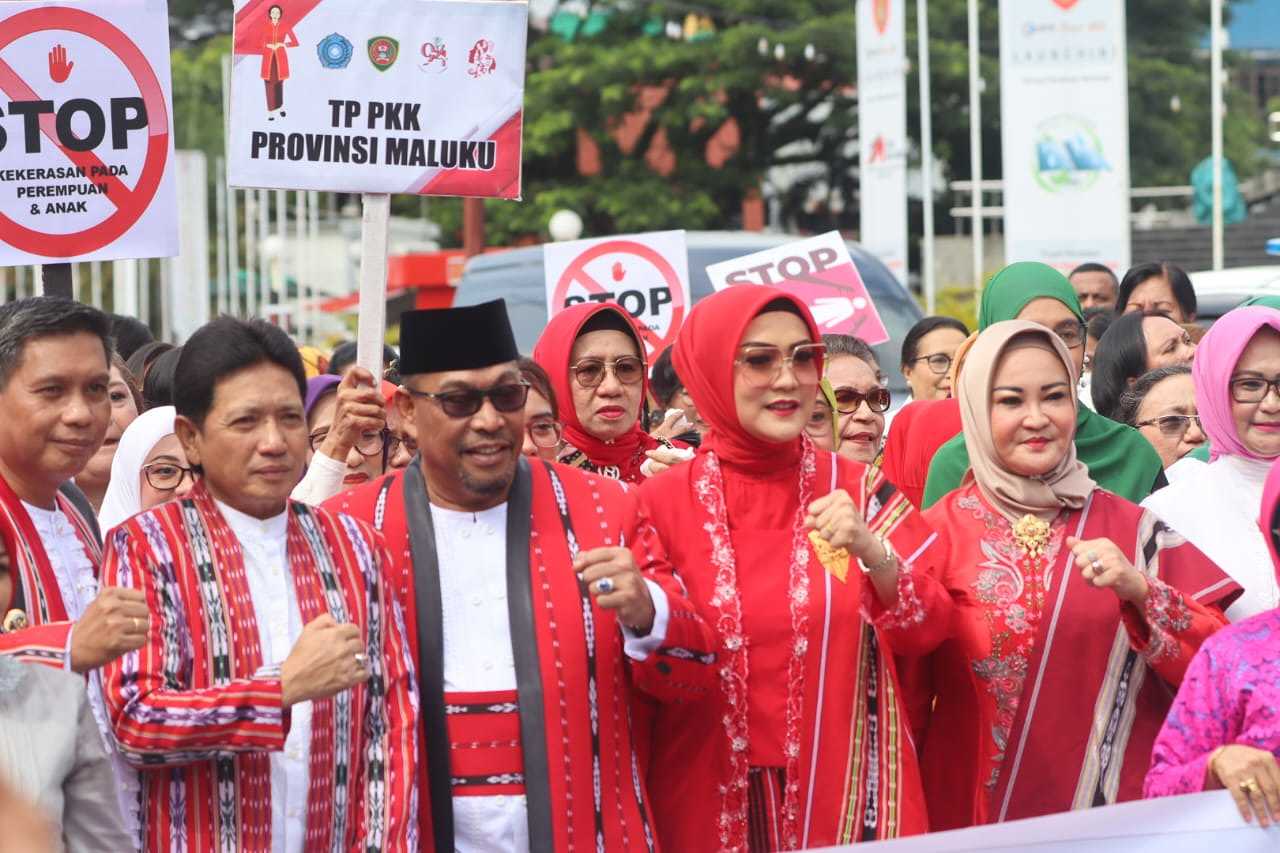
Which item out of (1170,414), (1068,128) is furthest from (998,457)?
(1068,128)

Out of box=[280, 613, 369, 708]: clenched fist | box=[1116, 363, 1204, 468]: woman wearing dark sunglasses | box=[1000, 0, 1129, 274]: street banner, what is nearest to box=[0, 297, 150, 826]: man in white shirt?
box=[280, 613, 369, 708]: clenched fist

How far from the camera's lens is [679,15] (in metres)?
31.1

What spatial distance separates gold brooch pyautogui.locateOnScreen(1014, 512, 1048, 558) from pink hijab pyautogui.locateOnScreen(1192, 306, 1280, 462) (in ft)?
2.62

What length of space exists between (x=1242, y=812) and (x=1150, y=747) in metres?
0.64

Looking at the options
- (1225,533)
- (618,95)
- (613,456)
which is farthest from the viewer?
(618,95)

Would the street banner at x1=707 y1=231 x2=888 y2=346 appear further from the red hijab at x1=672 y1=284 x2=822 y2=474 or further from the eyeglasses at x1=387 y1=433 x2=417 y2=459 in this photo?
the red hijab at x1=672 y1=284 x2=822 y2=474

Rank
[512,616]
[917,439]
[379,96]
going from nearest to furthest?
1. [512,616]
2. [379,96]
3. [917,439]

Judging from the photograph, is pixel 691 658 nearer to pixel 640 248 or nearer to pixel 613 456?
pixel 613 456

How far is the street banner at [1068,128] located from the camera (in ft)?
58.8

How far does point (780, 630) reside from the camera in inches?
171

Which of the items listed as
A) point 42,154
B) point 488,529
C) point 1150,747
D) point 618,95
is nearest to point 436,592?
point 488,529

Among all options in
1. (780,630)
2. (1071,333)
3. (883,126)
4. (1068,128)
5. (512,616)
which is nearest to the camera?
(512,616)

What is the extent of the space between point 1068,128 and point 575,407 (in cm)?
1290

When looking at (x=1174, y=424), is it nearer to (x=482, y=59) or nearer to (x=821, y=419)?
(x=821, y=419)
